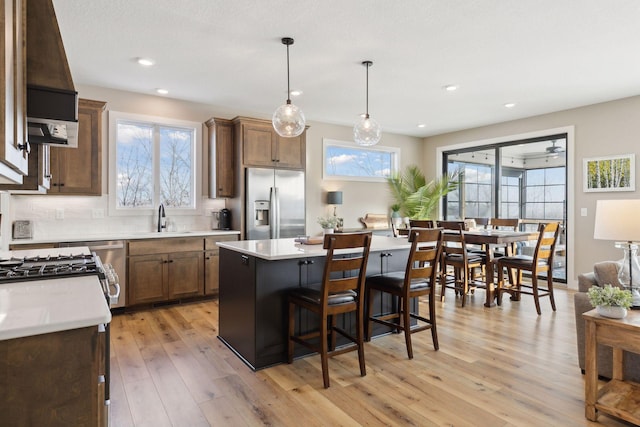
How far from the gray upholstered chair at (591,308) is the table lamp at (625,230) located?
0.74 ft

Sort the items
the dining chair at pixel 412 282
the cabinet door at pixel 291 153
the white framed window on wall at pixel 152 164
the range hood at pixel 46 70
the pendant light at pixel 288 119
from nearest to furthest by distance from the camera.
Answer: the range hood at pixel 46 70
the dining chair at pixel 412 282
the pendant light at pixel 288 119
the white framed window on wall at pixel 152 164
the cabinet door at pixel 291 153

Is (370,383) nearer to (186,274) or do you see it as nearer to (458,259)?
(458,259)

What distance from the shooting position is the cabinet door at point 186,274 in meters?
4.54

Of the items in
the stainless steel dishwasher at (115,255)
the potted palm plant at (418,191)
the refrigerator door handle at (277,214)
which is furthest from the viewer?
the potted palm plant at (418,191)

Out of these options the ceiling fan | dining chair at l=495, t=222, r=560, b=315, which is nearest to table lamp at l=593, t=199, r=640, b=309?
dining chair at l=495, t=222, r=560, b=315

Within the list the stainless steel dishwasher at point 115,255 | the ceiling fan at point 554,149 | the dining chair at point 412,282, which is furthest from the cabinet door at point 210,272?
the ceiling fan at point 554,149

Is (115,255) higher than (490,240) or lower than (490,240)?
lower

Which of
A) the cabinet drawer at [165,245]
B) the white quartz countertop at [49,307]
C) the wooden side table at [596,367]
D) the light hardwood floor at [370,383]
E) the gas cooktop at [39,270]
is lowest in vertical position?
the light hardwood floor at [370,383]

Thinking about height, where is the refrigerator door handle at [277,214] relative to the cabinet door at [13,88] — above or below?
below

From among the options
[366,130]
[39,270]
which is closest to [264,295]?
[39,270]

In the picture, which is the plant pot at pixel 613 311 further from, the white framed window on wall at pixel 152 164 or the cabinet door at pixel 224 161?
the white framed window on wall at pixel 152 164

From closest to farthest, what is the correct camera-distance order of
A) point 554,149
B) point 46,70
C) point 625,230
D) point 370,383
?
point 46,70 < point 625,230 < point 370,383 < point 554,149

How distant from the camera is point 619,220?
7.32 feet

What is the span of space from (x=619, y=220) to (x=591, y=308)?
2.32 ft
